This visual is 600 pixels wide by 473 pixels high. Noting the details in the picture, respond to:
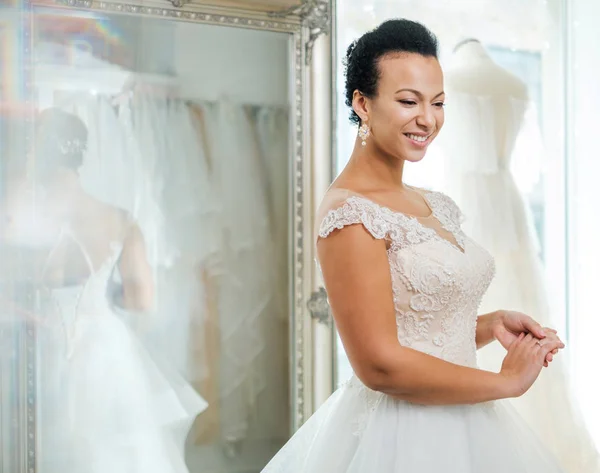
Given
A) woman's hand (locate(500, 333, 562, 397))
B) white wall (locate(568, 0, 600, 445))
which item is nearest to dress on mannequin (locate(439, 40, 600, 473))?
white wall (locate(568, 0, 600, 445))

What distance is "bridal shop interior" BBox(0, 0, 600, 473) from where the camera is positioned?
2.10 m

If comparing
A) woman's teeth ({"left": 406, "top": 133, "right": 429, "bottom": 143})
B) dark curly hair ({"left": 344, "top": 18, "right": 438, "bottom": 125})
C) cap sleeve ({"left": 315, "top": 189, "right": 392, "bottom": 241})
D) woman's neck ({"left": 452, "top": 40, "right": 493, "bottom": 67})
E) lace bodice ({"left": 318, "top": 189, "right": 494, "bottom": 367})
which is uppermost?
woman's neck ({"left": 452, "top": 40, "right": 493, "bottom": 67})

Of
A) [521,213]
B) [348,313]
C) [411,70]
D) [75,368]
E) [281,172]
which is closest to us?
[348,313]

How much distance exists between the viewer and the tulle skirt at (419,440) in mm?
1321

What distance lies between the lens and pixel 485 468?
1.33 meters

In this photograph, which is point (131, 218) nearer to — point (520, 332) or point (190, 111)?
point (190, 111)

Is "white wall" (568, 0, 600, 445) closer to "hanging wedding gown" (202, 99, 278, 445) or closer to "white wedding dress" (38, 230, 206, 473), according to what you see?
"hanging wedding gown" (202, 99, 278, 445)

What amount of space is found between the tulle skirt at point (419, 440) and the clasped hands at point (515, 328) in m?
0.14

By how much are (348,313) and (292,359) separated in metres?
1.22

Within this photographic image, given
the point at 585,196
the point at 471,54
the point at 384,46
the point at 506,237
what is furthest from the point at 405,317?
the point at 585,196

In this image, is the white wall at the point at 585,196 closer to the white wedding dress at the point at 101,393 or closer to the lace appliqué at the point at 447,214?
the lace appliqué at the point at 447,214

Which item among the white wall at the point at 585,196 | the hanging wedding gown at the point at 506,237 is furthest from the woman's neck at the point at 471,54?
the white wall at the point at 585,196

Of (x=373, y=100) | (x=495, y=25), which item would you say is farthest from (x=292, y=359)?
(x=495, y=25)

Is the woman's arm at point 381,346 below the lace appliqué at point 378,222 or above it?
below
